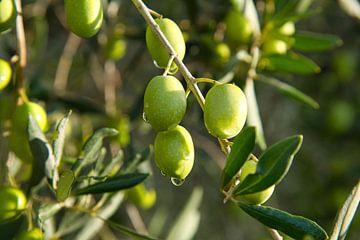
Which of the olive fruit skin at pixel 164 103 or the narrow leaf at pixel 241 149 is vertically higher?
the olive fruit skin at pixel 164 103

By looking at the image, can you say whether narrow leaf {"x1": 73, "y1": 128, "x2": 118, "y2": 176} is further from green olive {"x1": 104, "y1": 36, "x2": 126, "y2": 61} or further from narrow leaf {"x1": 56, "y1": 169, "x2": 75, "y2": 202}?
green olive {"x1": 104, "y1": 36, "x2": 126, "y2": 61}

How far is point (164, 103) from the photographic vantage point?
817mm

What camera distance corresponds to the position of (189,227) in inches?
67.6

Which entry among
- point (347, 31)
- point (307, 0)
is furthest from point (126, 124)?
point (347, 31)

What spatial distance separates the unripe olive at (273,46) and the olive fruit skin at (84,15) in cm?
60

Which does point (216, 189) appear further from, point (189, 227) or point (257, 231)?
point (189, 227)

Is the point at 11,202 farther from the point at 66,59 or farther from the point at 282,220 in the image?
the point at 66,59

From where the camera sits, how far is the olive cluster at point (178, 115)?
819 millimetres

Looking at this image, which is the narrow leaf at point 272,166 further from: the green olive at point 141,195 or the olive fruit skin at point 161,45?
the green olive at point 141,195

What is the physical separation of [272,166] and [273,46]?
663 millimetres

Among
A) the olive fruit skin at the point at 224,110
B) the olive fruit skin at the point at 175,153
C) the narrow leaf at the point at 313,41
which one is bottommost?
the narrow leaf at the point at 313,41

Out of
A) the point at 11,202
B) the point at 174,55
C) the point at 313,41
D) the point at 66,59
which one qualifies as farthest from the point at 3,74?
the point at 66,59

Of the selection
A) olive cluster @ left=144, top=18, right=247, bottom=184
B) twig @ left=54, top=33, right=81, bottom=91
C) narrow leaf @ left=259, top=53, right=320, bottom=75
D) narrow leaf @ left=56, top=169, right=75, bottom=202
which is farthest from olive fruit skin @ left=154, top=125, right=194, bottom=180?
twig @ left=54, top=33, right=81, bottom=91

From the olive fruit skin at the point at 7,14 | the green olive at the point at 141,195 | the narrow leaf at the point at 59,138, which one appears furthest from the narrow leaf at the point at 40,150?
the green olive at the point at 141,195
